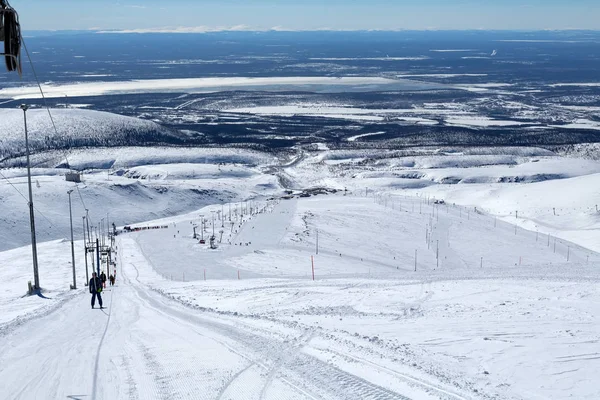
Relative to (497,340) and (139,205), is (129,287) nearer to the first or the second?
(497,340)

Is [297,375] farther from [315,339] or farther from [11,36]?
[11,36]

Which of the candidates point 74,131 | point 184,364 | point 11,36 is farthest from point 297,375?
point 74,131

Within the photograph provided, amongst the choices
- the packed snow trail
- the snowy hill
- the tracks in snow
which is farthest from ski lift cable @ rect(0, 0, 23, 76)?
the snowy hill

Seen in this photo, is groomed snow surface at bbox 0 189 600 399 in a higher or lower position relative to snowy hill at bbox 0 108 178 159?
higher

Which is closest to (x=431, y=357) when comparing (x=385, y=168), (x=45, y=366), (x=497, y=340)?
(x=497, y=340)

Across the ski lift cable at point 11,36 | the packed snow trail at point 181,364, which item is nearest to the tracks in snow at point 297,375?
the packed snow trail at point 181,364

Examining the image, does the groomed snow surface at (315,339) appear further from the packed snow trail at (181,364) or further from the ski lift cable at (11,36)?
the ski lift cable at (11,36)

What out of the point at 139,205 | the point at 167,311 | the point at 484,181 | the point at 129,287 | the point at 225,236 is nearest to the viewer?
the point at 167,311

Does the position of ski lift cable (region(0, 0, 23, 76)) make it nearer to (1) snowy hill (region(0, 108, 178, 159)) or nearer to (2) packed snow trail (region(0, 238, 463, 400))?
(2) packed snow trail (region(0, 238, 463, 400))
